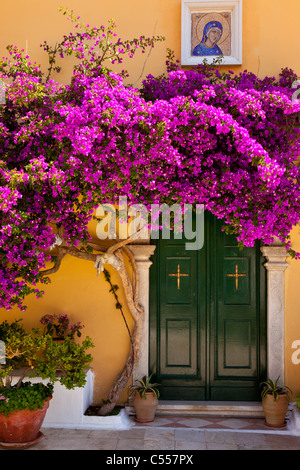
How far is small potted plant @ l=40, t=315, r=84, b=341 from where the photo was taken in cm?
647

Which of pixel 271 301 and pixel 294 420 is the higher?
pixel 271 301

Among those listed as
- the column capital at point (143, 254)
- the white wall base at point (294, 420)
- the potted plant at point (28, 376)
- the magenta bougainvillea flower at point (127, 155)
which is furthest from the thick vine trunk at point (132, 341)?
the white wall base at point (294, 420)

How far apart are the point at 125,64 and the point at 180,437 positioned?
4.13 metres

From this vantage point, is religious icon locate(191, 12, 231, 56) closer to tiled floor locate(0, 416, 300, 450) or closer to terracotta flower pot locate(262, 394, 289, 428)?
terracotta flower pot locate(262, 394, 289, 428)

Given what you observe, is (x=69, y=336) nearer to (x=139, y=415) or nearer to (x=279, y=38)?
(x=139, y=415)

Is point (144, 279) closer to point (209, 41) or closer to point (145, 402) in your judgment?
point (145, 402)

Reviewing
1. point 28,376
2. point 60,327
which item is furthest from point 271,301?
point 28,376

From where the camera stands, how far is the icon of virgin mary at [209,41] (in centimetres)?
664

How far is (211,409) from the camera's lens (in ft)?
21.5

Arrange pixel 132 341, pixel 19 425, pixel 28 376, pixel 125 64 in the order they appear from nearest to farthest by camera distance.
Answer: pixel 19 425 → pixel 28 376 → pixel 132 341 → pixel 125 64

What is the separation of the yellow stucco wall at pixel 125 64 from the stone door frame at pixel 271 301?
0.29ft

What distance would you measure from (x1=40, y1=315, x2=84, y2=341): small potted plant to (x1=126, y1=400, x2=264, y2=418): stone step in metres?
1.04

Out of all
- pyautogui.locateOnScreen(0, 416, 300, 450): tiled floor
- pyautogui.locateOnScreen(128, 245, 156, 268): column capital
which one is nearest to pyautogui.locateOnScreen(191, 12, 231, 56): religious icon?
pyautogui.locateOnScreen(128, 245, 156, 268): column capital
